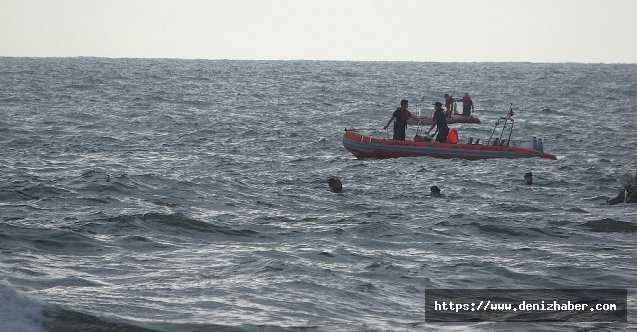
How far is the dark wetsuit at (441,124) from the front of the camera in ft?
77.0

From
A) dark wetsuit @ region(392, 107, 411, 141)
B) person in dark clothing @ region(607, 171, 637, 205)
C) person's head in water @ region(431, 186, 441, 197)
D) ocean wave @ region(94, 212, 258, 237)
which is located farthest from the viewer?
dark wetsuit @ region(392, 107, 411, 141)

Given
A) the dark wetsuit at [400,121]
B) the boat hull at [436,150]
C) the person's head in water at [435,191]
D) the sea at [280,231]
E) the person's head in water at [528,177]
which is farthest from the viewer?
the boat hull at [436,150]

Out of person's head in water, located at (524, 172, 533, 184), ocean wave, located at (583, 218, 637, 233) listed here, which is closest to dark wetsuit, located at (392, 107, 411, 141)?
person's head in water, located at (524, 172, 533, 184)

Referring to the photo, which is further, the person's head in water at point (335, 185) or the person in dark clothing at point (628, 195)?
the person's head in water at point (335, 185)

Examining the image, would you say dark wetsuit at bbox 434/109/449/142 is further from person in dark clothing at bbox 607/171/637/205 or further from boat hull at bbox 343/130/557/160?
person in dark clothing at bbox 607/171/637/205

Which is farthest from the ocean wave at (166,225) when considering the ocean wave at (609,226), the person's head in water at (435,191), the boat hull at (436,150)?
the boat hull at (436,150)

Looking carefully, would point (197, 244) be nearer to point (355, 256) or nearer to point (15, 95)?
point (355, 256)

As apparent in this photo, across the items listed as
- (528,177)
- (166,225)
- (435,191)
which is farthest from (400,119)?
(166,225)

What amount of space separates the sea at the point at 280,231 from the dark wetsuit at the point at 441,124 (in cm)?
85

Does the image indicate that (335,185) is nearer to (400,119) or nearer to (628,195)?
(628,195)

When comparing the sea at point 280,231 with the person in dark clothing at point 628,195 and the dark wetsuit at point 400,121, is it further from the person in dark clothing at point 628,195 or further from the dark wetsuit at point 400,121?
the dark wetsuit at point 400,121

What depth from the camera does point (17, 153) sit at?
23.3 metres

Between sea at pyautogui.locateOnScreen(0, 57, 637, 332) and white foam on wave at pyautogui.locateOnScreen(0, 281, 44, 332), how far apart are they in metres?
0.02

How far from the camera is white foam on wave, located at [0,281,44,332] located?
8008 mm
